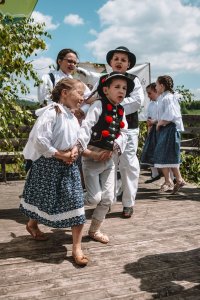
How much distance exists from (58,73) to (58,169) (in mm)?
1838

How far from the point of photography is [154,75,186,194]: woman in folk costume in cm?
604

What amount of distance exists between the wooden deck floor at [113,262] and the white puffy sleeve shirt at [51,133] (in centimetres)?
86

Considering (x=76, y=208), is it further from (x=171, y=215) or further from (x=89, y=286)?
(x=171, y=215)

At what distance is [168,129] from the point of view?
618cm

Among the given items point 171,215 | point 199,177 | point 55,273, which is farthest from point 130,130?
point 199,177

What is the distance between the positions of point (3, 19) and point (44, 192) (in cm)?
173

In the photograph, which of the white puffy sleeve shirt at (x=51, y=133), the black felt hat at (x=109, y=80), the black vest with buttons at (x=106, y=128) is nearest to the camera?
the white puffy sleeve shirt at (x=51, y=133)

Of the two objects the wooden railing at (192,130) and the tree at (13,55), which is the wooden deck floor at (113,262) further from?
the wooden railing at (192,130)

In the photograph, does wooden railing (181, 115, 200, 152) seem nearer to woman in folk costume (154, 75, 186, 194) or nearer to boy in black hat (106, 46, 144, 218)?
woman in folk costume (154, 75, 186, 194)

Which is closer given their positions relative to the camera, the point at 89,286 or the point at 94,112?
the point at 89,286

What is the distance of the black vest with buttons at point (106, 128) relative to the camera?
3.44 m

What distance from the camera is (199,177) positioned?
890cm

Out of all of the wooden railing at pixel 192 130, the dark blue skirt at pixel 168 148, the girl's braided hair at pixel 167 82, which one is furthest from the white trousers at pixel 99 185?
the wooden railing at pixel 192 130

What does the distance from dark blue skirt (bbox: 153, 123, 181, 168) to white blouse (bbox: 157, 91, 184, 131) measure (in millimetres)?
111
